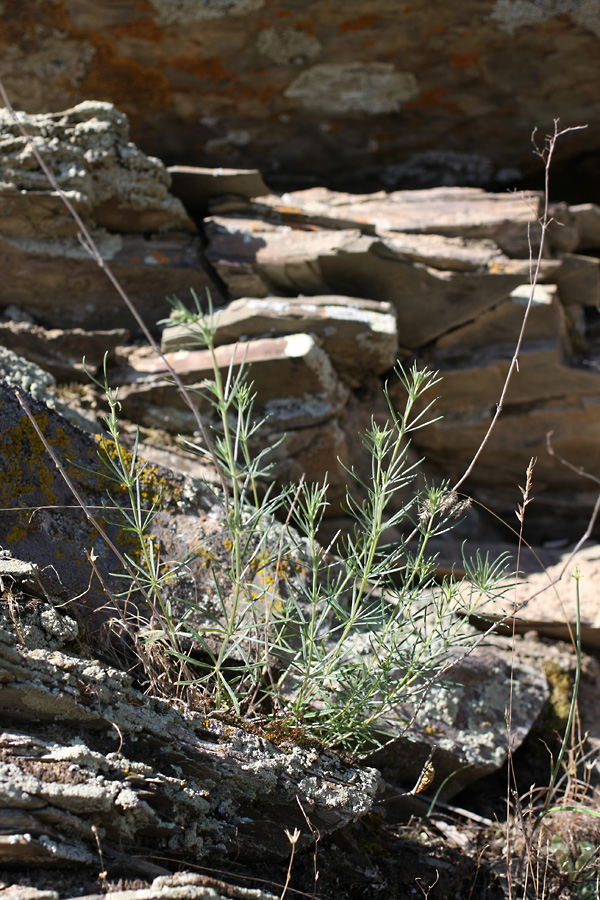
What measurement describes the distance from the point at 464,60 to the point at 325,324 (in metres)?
2.61

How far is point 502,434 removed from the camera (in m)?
4.64

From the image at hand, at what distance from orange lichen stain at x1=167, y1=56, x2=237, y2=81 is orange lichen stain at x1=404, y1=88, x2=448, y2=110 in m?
1.35

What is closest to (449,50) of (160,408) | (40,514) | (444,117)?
(444,117)

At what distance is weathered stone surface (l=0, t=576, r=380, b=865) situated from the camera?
1.52 meters

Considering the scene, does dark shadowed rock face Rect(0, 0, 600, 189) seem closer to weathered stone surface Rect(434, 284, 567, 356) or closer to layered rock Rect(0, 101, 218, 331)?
layered rock Rect(0, 101, 218, 331)

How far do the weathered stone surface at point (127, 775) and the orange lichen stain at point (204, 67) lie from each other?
422 cm

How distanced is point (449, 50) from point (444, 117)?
1.61 ft

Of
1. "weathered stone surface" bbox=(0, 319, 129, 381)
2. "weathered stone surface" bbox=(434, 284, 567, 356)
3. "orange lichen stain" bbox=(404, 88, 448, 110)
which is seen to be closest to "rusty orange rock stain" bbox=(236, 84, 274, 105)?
"orange lichen stain" bbox=(404, 88, 448, 110)

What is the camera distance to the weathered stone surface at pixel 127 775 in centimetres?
152

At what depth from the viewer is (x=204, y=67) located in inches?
190

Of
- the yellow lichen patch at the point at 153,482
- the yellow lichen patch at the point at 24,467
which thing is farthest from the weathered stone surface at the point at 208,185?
the yellow lichen patch at the point at 24,467

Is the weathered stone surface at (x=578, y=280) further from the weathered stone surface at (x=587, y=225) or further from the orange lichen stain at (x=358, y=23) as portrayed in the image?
the orange lichen stain at (x=358, y=23)

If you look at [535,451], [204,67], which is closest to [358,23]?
[204,67]

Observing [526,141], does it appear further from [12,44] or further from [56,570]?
[56,570]
